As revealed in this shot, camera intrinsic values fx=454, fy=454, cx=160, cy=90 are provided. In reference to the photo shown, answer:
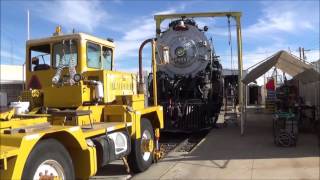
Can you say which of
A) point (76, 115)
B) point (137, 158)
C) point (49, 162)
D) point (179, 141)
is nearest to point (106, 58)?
point (137, 158)

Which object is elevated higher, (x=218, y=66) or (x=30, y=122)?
(x=218, y=66)

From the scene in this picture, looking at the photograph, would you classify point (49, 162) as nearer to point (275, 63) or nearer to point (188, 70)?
point (275, 63)

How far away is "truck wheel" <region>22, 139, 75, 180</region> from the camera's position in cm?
520

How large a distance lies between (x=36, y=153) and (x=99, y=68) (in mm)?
3716

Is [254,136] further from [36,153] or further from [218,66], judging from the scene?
[36,153]

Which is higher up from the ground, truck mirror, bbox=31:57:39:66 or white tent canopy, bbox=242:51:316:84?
white tent canopy, bbox=242:51:316:84

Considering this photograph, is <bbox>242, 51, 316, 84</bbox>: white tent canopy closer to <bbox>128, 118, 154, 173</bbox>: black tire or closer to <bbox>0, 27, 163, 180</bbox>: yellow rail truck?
<bbox>0, 27, 163, 180</bbox>: yellow rail truck

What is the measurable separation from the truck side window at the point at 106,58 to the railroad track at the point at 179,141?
2.97 metres

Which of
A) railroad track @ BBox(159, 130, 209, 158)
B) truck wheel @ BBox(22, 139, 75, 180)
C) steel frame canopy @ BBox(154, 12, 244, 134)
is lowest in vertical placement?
railroad track @ BBox(159, 130, 209, 158)

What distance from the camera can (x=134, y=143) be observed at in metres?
8.78

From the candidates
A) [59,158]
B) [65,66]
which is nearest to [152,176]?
[65,66]

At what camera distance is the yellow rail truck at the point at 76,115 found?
558 centimetres

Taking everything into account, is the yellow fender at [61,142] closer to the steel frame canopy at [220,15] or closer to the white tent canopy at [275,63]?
the white tent canopy at [275,63]

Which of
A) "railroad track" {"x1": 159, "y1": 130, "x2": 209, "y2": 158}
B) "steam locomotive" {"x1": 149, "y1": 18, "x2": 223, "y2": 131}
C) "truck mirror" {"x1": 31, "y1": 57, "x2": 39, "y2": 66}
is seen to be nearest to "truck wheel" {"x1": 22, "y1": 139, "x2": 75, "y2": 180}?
→ "truck mirror" {"x1": 31, "y1": 57, "x2": 39, "y2": 66}
